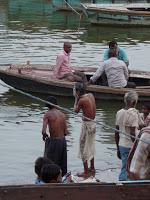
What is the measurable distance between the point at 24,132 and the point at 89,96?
3.20m

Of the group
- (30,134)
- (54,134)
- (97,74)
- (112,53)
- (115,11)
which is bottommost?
(30,134)

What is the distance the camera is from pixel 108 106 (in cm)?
1622

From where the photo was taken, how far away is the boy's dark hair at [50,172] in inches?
309

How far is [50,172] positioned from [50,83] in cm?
864

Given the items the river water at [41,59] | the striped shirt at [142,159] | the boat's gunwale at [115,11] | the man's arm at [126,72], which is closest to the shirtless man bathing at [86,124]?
the river water at [41,59]

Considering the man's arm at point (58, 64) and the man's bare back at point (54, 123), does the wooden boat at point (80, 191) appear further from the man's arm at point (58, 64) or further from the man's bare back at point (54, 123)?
the man's arm at point (58, 64)

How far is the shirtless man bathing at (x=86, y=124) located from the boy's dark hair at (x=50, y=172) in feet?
10.6

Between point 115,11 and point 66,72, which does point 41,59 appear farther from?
point 115,11

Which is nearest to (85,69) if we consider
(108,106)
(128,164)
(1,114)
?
(108,106)

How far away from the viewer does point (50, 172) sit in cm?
784

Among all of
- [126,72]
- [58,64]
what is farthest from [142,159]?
Answer: [58,64]

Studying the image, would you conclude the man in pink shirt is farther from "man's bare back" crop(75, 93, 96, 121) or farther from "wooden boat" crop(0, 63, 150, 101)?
"man's bare back" crop(75, 93, 96, 121)

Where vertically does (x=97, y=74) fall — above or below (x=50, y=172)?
below

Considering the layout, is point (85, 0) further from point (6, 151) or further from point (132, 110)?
point (132, 110)
